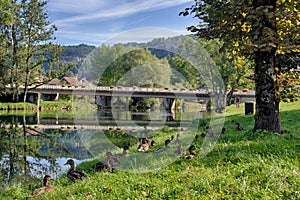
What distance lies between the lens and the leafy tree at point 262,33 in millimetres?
8852

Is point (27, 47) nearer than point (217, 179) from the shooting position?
No

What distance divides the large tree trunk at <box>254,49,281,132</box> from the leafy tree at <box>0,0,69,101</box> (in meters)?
42.7

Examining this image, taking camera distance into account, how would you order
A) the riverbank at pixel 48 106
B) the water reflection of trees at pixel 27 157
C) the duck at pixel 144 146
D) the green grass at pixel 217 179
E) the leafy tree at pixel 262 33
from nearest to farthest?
1. the green grass at pixel 217 179
2. the leafy tree at pixel 262 33
3. the water reflection of trees at pixel 27 157
4. the duck at pixel 144 146
5. the riverbank at pixel 48 106

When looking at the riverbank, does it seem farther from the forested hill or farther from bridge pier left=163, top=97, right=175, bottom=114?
bridge pier left=163, top=97, right=175, bottom=114

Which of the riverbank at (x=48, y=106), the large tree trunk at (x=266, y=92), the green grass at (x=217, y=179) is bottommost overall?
the riverbank at (x=48, y=106)

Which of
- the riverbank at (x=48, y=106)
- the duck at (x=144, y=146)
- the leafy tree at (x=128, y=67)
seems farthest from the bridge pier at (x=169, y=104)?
the duck at (x=144, y=146)

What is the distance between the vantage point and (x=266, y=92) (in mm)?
9977

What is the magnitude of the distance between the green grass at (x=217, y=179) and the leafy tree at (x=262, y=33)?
1.78 meters

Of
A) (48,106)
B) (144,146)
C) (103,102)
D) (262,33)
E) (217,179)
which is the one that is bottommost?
(48,106)

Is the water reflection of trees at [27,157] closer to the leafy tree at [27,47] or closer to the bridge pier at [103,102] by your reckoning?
the leafy tree at [27,47]

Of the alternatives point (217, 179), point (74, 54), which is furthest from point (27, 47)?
point (217, 179)

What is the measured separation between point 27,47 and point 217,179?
4754 centimetres

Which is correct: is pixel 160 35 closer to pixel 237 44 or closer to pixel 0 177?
pixel 237 44

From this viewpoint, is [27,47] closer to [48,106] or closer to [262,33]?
[48,106]
